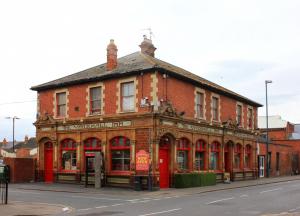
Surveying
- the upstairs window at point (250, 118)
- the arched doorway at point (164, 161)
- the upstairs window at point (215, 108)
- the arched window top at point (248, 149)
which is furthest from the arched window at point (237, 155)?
the arched doorway at point (164, 161)

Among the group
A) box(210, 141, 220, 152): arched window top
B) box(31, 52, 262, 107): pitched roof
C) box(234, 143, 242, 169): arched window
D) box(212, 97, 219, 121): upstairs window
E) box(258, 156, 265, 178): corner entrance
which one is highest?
box(31, 52, 262, 107): pitched roof

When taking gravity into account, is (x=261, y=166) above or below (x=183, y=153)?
below

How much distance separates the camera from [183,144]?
30.8 metres

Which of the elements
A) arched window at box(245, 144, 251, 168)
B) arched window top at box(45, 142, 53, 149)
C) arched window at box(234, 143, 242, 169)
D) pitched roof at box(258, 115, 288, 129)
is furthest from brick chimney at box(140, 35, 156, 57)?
pitched roof at box(258, 115, 288, 129)

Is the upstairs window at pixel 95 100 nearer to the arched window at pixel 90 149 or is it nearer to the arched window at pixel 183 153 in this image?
the arched window at pixel 90 149

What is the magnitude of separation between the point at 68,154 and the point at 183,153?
8471mm

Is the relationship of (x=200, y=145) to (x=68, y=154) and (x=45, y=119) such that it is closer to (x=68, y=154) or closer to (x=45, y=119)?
(x=68, y=154)

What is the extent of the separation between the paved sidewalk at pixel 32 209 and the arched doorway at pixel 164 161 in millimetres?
11159

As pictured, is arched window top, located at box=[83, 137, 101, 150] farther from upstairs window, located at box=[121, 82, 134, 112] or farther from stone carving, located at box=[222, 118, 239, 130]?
stone carving, located at box=[222, 118, 239, 130]

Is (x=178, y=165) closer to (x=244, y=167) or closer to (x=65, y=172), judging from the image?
(x=65, y=172)

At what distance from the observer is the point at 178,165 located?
97.8 ft

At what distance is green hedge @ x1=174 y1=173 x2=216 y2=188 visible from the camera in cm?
2872

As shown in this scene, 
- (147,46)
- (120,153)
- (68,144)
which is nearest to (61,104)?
Result: (68,144)

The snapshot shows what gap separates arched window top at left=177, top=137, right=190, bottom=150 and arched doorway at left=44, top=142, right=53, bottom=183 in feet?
33.6
